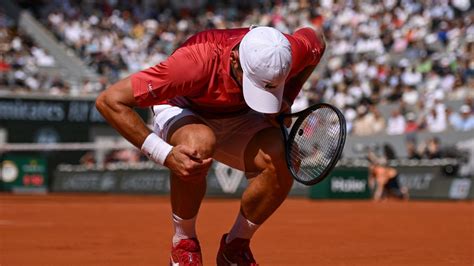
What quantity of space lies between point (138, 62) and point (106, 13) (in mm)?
3349

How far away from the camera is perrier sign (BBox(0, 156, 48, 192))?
1037 inches

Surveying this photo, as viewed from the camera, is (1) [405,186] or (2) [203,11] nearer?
(1) [405,186]

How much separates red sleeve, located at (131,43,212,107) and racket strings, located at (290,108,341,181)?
763 millimetres

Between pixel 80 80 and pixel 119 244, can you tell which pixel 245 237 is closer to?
pixel 119 244

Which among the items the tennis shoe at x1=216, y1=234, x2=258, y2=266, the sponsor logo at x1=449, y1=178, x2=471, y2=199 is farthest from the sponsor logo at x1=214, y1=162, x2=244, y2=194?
the tennis shoe at x1=216, y1=234, x2=258, y2=266

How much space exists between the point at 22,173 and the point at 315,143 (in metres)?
21.6

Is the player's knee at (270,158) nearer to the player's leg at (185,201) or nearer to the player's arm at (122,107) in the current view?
the player's leg at (185,201)

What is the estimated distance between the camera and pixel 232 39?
18.6ft

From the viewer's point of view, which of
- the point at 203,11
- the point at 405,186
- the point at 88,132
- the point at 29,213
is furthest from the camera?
the point at 203,11

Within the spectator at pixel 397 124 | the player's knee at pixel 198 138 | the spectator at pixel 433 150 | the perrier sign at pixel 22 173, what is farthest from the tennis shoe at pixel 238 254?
the perrier sign at pixel 22 173

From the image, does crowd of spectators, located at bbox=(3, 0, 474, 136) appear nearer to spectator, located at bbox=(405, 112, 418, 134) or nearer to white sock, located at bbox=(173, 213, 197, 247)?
spectator, located at bbox=(405, 112, 418, 134)

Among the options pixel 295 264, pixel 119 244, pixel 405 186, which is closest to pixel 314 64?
pixel 295 264

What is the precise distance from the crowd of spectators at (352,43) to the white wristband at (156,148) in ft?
56.0

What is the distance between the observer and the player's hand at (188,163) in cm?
505
